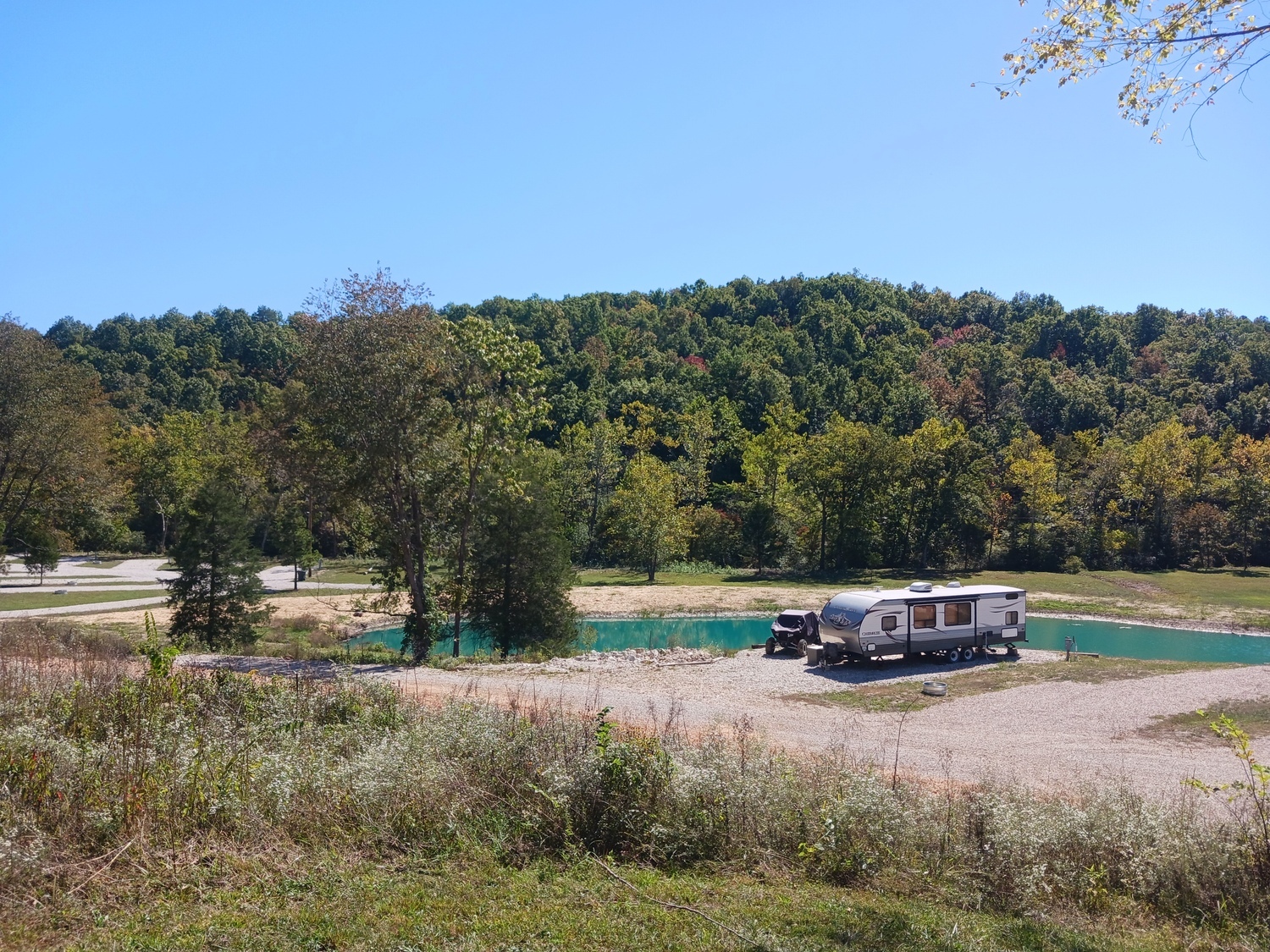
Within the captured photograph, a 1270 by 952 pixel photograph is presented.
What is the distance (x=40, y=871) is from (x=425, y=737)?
3.17 m

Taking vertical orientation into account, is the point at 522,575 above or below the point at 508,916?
above

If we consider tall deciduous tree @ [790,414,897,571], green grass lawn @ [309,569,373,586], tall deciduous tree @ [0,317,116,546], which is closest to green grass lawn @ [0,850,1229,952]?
tall deciduous tree @ [0,317,116,546]

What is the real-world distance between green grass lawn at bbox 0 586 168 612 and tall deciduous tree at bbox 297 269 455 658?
20045mm

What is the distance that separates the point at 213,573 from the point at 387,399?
7873 mm

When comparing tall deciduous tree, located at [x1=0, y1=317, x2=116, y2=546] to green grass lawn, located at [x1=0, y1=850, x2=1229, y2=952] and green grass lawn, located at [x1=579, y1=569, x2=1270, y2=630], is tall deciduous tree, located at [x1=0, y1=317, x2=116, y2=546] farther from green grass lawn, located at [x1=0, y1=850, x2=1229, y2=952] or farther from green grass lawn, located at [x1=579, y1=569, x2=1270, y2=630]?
green grass lawn, located at [x1=0, y1=850, x2=1229, y2=952]

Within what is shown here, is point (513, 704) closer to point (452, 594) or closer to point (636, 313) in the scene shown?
point (452, 594)

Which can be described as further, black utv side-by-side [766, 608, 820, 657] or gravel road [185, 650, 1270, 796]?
black utv side-by-side [766, 608, 820, 657]

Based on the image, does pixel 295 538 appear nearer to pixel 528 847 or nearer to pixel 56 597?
pixel 56 597

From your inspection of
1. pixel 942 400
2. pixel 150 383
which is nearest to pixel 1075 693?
pixel 942 400

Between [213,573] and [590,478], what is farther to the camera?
[590,478]

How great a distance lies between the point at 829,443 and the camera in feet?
200

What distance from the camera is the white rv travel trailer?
73.1ft

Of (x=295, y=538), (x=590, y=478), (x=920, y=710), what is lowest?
(x=920, y=710)

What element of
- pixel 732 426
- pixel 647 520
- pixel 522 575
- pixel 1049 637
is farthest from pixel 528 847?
pixel 732 426
